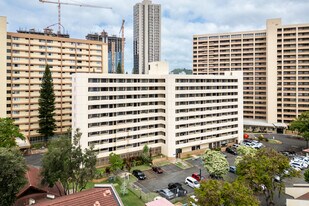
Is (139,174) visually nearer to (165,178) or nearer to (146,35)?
(165,178)

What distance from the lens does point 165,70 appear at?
56062 mm

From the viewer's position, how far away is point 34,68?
65.0m

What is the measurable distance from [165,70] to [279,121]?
162 feet

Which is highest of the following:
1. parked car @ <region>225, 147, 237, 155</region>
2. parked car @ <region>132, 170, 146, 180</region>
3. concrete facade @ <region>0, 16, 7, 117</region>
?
concrete facade @ <region>0, 16, 7, 117</region>

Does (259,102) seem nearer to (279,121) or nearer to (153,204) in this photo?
(279,121)

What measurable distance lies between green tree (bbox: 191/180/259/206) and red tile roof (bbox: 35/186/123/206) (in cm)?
831

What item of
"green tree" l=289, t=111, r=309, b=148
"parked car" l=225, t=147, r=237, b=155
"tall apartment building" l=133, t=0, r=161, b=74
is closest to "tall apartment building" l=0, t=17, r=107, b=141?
"parked car" l=225, t=147, r=237, b=155

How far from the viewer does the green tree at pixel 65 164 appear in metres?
28.9

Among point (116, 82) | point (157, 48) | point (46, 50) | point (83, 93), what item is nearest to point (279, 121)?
point (116, 82)

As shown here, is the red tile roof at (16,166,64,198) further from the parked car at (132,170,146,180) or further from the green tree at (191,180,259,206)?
the green tree at (191,180,259,206)

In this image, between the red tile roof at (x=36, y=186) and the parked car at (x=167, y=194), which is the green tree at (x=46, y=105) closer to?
the red tile roof at (x=36, y=186)

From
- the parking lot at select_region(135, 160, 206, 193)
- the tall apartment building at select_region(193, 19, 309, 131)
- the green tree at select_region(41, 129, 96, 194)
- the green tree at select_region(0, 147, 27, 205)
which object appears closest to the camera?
the green tree at select_region(0, 147, 27, 205)

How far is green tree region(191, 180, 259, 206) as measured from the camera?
21.6 metres

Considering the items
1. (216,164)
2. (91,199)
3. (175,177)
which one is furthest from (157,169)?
(91,199)
